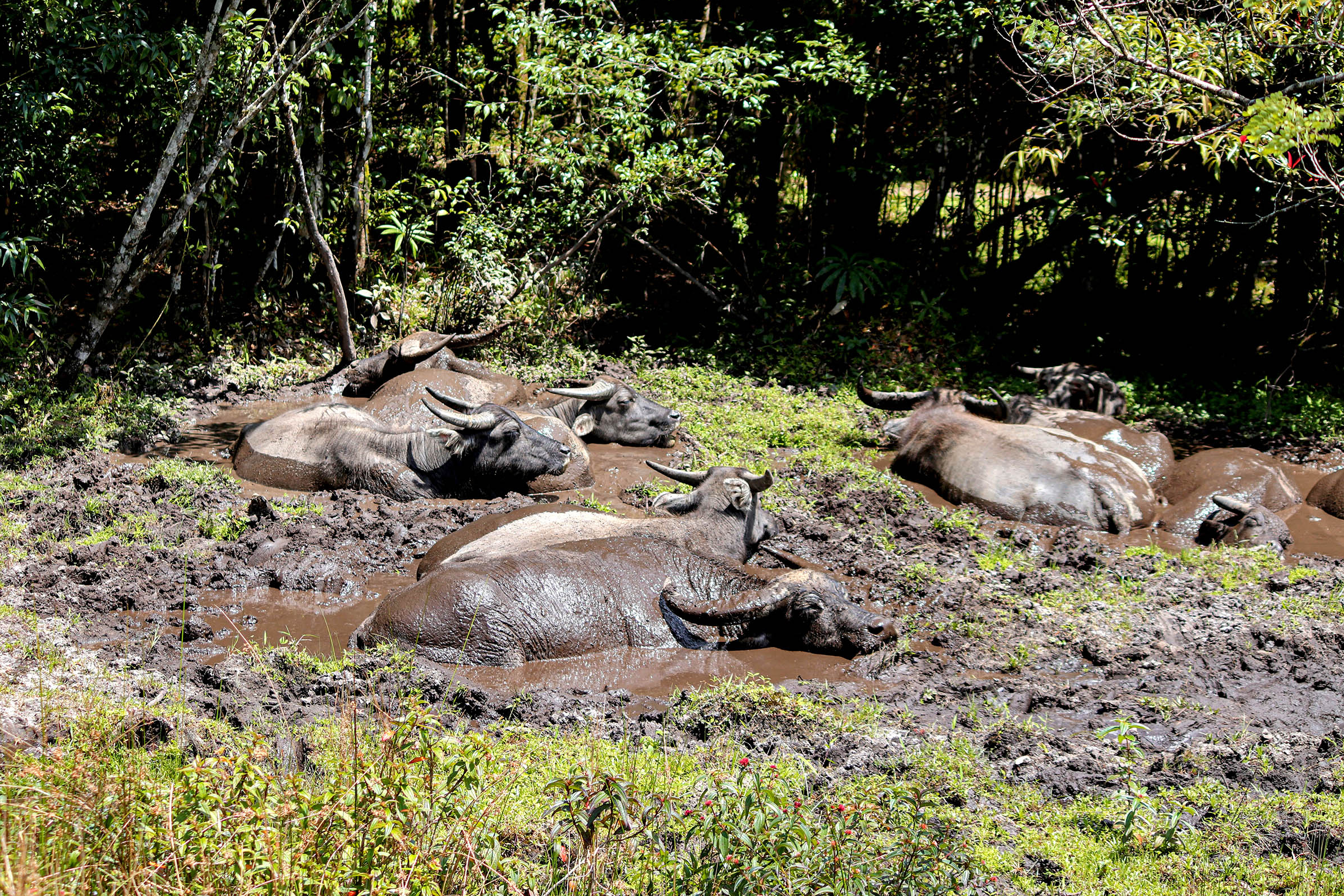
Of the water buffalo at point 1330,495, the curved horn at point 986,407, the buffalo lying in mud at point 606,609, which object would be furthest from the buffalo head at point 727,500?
the water buffalo at point 1330,495

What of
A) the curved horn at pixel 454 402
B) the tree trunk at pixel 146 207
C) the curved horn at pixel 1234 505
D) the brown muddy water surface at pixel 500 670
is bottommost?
the brown muddy water surface at pixel 500 670

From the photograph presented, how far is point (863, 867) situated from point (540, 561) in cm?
300

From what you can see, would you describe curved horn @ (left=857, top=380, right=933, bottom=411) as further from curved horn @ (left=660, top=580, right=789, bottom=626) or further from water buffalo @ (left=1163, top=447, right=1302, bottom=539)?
curved horn @ (left=660, top=580, right=789, bottom=626)

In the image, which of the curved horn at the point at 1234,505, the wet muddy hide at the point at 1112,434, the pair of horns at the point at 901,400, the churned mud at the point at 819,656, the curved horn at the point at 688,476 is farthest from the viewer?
the pair of horns at the point at 901,400

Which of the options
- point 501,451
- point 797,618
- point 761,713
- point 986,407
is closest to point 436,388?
point 501,451

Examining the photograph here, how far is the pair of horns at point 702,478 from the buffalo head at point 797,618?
114 cm

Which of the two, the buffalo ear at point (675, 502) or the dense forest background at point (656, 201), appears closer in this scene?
the buffalo ear at point (675, 502)

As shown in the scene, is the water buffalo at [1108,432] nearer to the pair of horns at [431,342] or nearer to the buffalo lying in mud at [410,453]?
the buffalo lying in mud at [410,453]

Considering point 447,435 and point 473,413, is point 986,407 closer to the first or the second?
point 473,413

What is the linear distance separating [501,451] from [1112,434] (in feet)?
18.1

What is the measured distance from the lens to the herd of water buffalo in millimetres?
5855

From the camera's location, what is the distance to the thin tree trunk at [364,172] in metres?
11.3

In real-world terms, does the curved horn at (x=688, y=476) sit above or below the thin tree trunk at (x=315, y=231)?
below

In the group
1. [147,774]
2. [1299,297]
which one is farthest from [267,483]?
[1299,297]
